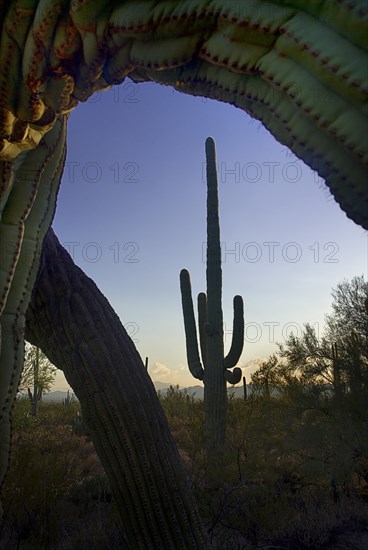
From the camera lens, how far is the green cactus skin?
11.6 metres

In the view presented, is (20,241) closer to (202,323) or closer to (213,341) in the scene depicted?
(213,341)

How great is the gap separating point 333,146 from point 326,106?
115 millimetres

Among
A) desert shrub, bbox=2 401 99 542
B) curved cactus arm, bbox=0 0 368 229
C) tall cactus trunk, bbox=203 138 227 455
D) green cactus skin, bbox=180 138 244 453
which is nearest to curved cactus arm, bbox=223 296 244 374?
green cactus skin, bbox=180 138 244 453

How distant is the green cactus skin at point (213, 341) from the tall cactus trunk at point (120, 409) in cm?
712

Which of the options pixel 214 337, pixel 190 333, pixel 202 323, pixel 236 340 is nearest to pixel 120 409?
pixel 214 337

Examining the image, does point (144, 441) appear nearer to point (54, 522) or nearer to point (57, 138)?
point (57, 138)

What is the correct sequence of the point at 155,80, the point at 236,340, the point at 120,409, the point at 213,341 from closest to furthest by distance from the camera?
the point at 155,80 → the point at 120,409 → the point at 213,341 → the point at 236,340

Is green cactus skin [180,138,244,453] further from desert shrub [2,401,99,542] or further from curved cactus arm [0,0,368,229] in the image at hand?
curved cactus arm [0,0,368,229]

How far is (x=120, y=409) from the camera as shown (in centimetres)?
429

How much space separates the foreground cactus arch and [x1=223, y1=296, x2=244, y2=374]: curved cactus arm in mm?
7660

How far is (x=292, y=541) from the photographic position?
6.40 metres

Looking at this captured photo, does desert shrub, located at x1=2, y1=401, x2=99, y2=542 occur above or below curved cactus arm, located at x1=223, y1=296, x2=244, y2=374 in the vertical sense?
below

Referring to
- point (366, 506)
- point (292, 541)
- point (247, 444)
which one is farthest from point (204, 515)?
point (247, 444)

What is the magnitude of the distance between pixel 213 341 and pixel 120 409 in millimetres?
7694
